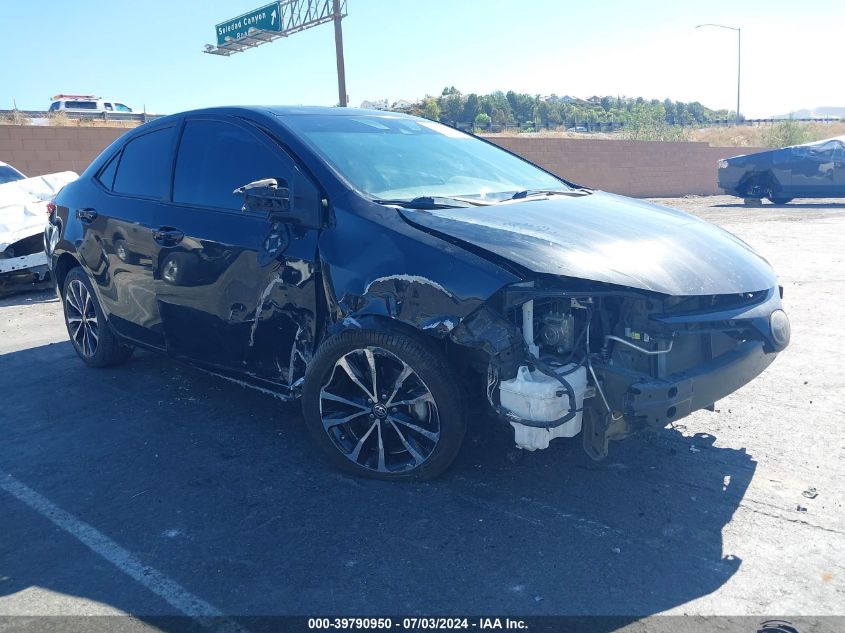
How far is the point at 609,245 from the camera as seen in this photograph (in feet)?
11.0

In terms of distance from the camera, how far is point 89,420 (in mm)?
4711

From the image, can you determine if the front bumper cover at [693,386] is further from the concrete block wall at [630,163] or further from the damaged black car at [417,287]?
the concrete block wall at [630,163]

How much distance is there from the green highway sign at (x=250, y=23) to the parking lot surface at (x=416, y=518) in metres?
25.2

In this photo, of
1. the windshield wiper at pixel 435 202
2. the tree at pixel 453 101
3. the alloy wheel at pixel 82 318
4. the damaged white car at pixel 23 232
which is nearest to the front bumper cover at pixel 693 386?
the windshield wiper at pixel 435 202

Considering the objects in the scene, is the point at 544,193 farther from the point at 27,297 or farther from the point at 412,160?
the point at 27,297

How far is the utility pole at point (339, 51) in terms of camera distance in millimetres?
21547

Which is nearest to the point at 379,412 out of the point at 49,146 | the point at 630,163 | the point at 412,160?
the point at 412,160

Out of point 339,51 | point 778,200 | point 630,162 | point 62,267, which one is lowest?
point 778,200

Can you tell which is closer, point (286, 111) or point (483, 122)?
point (286, 111)

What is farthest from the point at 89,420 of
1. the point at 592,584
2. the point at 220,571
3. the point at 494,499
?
the point at 592,584

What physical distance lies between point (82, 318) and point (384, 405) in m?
3.22

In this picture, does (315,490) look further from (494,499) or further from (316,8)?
(316,8)

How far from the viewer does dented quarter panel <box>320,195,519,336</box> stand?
10.5 ft

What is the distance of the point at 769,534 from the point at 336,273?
7.20ft
